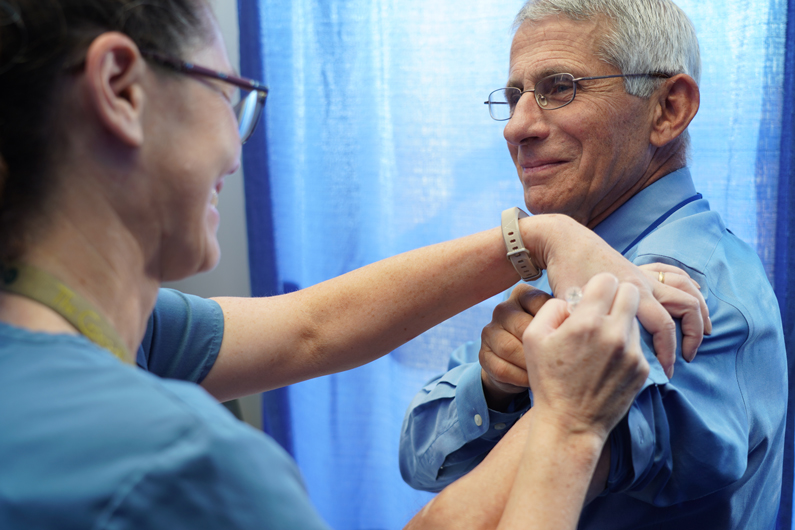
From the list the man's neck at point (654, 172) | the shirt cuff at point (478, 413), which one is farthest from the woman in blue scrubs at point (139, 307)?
the man's neck at point (654, 172)

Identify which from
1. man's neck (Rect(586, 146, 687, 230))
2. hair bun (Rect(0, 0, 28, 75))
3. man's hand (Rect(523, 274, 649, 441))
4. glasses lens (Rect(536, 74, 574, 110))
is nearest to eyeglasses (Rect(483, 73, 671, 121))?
glasses lens (Rect(536, 74, 574, 110))

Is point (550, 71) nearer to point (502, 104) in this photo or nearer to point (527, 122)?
point (527, 122)

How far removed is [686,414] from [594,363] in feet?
0.77

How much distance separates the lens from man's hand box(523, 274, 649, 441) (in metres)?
0.68

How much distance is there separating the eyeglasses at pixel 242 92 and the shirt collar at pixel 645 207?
29.9 inches

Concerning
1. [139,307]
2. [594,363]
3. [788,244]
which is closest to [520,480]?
[594,363]

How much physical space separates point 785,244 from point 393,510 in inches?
54.7

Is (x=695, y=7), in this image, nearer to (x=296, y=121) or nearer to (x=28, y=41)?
(x=296, y=121)

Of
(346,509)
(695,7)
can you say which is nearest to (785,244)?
(695,7)

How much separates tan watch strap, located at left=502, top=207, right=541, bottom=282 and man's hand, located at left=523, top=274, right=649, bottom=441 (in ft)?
0.87

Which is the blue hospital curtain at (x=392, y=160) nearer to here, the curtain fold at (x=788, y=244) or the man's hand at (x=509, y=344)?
the curtain fold at (x=788, y=244)

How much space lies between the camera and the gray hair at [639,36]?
1.11 meters

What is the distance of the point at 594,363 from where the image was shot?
69 cm

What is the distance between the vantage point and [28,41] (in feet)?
1.71
